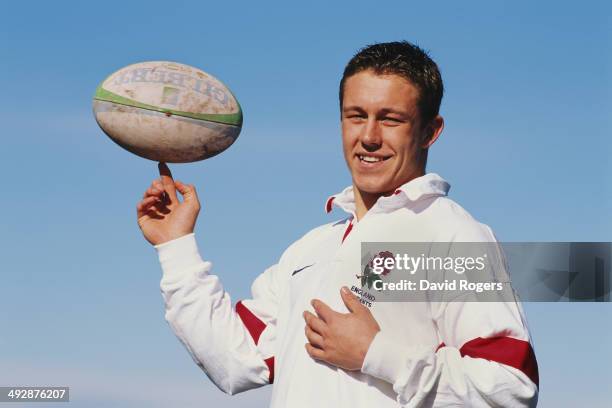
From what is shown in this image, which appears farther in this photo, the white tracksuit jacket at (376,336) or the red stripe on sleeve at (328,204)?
the red stripe on sleeve at (328,204)

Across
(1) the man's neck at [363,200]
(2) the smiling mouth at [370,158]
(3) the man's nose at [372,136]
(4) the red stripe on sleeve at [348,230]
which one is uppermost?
(3) the man's nose at [372,136]

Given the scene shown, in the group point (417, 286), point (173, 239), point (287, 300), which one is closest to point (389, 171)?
point (417, 286)

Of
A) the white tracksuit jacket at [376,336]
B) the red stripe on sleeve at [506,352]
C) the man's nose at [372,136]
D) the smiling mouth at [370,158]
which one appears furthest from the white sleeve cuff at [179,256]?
the red stripe on sleeve at [506,352]

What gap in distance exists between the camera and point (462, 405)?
16.7 ft

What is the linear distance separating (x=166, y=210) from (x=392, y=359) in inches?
81.4

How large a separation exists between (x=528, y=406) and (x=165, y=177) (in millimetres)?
2785

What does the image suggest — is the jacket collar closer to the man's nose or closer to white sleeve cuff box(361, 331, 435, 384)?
the man's nose

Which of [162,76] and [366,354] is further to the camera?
[162,76]

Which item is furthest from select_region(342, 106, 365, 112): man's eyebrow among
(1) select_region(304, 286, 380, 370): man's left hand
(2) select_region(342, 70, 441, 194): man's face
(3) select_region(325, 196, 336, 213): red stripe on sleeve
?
(1) select_region(304, 286, 380, 370): man's left hand

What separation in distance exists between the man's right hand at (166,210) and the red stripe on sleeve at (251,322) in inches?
23.3

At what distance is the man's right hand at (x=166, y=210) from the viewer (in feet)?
21.0

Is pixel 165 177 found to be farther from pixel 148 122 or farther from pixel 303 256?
pixel 303 256

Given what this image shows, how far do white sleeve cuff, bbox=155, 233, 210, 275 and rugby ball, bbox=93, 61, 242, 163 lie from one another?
24.3 inches

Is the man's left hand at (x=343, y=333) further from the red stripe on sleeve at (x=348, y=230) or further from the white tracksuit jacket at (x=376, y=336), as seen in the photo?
the red stripe on sleeve at (x=348, y=230)
